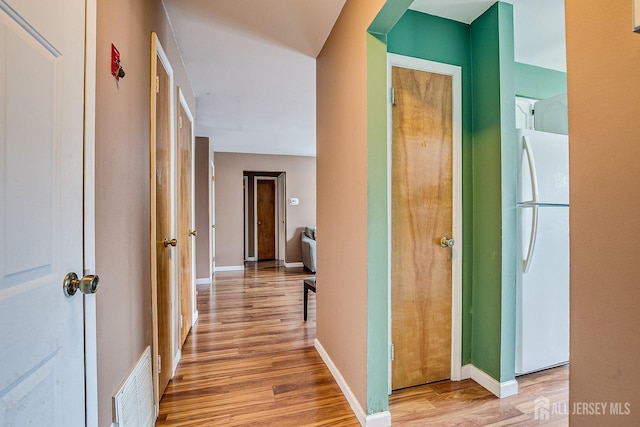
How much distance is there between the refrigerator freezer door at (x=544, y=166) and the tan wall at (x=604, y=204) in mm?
1371

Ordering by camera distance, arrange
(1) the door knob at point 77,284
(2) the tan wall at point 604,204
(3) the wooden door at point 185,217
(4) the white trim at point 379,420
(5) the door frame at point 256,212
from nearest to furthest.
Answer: (2) the tan wall at point 604,204, (1) the door knob at point 77,284, (4) the white trim at point 379,420, (3) the wooden door at point 185,217, (5) the door frame at point 256,212

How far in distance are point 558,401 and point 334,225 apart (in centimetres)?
177

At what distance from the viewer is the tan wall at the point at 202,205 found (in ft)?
14.3

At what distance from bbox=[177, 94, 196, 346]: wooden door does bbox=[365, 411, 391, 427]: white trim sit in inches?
66.2

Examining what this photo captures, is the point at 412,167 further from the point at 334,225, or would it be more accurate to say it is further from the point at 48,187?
the point at 48,187

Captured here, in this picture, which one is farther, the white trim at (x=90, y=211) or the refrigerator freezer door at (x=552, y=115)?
the refrigerator freezer door at (x=552, y=115)

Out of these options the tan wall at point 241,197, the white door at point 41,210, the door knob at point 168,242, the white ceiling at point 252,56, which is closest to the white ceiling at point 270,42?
the white ceiling at point 252,56

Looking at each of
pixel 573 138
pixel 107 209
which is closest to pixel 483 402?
pixel 573 138

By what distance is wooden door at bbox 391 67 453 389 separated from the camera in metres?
1.75

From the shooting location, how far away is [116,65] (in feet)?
3.48

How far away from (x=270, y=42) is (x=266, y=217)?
5568 mm

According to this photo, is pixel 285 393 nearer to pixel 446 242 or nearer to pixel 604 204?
pixel 446 242

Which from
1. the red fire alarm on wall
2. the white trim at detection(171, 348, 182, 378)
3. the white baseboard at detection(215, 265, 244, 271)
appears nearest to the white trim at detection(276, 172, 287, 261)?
the white baseboard at detection(215, 265, 244, 271)

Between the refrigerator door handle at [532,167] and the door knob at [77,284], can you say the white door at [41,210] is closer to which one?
the door knob at [77,284]
